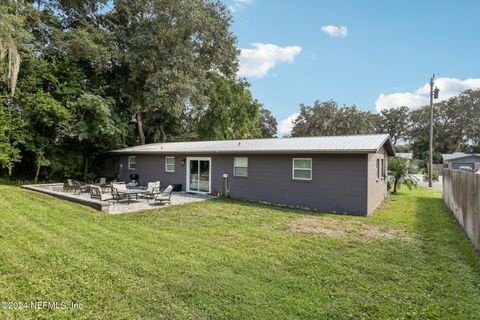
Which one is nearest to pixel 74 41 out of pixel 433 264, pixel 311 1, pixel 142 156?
pixel 142 156

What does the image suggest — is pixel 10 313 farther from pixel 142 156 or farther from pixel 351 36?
pixel 351 36

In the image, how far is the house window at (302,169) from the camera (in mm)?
11047

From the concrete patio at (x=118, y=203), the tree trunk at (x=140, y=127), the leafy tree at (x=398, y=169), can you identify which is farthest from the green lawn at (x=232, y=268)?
the tree trunk at (x=140, y=127)

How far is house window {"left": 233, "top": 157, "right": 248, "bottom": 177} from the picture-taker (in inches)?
509

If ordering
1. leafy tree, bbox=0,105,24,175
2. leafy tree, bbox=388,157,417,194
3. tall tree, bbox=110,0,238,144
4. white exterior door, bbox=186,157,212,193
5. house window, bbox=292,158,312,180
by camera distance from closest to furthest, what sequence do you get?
house window, bbox=292,158,312,180, leafy tree, bbox=0,105,24,175, white exterior door, bbox=186,157,212,193, leafy tree, bbox=388,157,417,194, tall tree, bbox=110,0,238,144

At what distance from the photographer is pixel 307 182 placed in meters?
11.0

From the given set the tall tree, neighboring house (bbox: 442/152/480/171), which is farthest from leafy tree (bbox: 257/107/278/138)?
the tall tree

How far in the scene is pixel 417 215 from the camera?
9.87 m

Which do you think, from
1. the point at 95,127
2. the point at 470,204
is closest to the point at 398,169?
the point at 470,204

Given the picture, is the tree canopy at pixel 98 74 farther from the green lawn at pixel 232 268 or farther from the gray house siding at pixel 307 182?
the green lawn at pixel 232 268

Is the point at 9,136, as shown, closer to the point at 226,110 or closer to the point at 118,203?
the point at 118,203

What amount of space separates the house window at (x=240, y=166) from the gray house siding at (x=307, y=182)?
0.17m

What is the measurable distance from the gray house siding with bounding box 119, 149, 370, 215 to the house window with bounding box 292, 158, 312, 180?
0.16 m

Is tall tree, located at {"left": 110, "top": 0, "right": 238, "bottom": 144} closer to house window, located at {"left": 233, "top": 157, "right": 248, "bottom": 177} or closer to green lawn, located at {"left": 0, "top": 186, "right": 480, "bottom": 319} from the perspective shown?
house window, located at {"left": 233, "top": 157, "right": 248, "bottom": 177}
